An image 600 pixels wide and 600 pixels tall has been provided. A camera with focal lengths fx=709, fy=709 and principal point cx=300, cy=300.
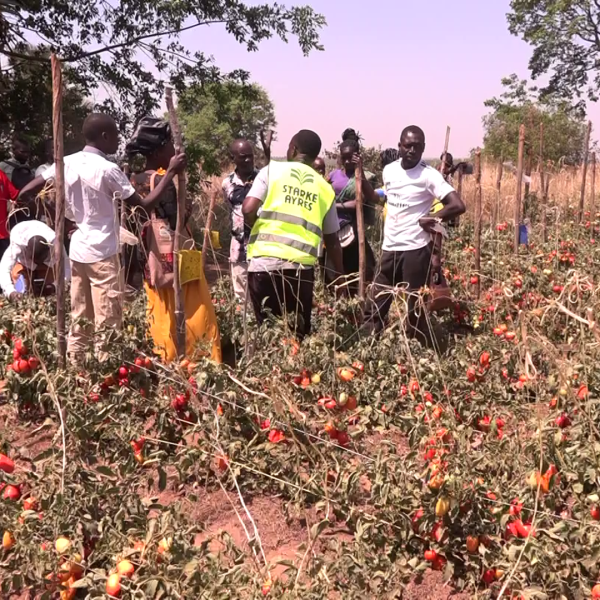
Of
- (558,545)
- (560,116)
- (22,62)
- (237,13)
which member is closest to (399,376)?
(558,545)

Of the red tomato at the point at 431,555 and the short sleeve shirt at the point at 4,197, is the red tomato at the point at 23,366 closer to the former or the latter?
the red tomato at the point at 431,555

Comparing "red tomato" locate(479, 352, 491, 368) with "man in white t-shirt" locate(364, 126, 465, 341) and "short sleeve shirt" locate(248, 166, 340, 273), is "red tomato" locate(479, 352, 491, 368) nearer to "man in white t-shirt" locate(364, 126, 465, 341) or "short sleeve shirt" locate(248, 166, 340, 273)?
"man in white t-shirt" locate(364, 126, 465, 341)

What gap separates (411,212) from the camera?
4.19m

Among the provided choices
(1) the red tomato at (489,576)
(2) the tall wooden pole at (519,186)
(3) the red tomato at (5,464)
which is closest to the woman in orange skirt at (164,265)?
(3) the red tomato at (5,464)

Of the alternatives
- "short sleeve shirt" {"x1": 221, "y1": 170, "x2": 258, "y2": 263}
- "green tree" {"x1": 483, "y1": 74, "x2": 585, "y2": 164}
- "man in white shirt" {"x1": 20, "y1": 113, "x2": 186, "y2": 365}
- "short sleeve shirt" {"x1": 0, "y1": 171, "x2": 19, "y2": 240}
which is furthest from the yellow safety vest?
"green tree" {"x1": 483, "y1": 74, "x2": 585, "y2": 164}

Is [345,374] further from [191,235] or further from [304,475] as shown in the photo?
[191,235]

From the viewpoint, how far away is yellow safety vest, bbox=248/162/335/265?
3562 millimetres

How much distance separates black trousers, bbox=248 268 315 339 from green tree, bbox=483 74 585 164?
44.9 feet

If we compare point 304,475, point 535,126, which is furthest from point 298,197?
point 535,126

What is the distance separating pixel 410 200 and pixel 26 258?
2.47 metres

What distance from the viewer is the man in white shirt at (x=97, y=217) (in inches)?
132

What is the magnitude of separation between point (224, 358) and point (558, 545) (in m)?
2.78

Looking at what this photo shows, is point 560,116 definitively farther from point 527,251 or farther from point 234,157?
point 234,157

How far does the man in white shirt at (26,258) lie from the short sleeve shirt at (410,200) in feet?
7.03
